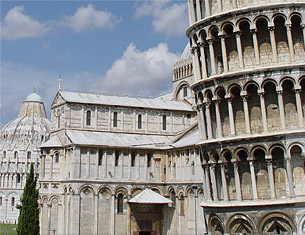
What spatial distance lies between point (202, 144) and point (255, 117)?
3.53 m

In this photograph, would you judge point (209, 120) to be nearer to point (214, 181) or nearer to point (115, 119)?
point (214, 181)

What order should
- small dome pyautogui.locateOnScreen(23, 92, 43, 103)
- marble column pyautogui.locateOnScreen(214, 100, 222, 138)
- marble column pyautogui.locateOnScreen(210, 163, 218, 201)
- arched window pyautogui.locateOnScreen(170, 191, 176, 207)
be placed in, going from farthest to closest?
small dome pyautogui.locateOnScreen(23, 92, 43, 103) < arched window pyautogui.locateOnScreen(170, 191, 176, 207) < marble column pyautogui.locateOnScreen(210, 163, 218, 201) < marble column pyautogui.locateOnScreen(214, 100, 222, 138)

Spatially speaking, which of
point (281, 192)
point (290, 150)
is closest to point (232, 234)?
point (281, 192)

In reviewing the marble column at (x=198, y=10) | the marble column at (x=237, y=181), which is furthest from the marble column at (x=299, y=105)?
the marble column at (x=198, y=10)

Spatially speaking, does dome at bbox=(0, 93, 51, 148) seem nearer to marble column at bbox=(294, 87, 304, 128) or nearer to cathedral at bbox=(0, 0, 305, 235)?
cathedral at bbox=(0, 0, 305, 235)

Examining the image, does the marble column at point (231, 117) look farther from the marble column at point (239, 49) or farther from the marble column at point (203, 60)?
the marble column at point (203, 60)

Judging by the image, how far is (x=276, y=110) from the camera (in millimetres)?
23219

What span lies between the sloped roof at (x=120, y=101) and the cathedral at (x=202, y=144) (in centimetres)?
13

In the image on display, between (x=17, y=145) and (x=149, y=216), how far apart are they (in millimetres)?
67185

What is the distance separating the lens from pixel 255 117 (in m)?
23.7

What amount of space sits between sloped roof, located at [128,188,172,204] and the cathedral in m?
0.14

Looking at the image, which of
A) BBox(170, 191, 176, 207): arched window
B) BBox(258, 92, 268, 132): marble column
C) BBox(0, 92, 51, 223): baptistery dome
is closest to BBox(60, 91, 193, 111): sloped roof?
BBox(170, 191, 176, 207): arched window

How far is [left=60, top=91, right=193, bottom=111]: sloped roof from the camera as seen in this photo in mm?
46844

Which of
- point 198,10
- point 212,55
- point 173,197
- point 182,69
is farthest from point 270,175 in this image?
point 182,69
